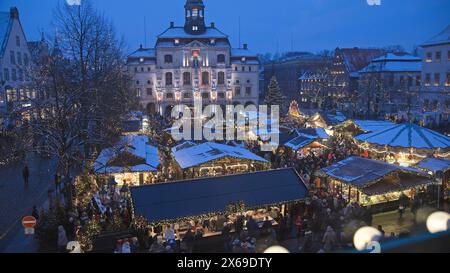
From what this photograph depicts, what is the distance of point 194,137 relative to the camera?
23.8m

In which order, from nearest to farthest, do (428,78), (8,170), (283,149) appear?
(8,170) → (283,149) → (428,78)

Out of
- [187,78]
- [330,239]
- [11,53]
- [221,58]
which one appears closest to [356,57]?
[221,58]

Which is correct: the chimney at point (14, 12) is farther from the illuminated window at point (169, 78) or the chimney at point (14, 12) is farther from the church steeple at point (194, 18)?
the church steeple at point (194, 18)

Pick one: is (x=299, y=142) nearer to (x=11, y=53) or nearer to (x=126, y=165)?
(x=126, y=165)

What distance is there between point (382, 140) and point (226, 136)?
34.2 feet

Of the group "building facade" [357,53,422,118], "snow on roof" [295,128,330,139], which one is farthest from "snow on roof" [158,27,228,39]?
"snow on roof" [295,128,330,139]

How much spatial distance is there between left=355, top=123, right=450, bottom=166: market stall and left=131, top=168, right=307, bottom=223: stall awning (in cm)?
746

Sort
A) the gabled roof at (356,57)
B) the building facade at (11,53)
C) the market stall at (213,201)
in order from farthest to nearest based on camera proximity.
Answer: the gabled roof at (356,57) < the building facade at (11,53) < the market stall at (213,201)

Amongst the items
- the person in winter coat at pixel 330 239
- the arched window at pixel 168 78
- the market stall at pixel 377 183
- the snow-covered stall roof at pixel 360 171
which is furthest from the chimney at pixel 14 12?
the person in winter coat at pixel 330 239

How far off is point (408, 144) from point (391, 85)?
3379cm

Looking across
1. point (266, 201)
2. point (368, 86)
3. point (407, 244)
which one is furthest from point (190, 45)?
point (407, 244)

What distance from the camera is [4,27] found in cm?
3166

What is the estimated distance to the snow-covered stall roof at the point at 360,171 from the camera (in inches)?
510
